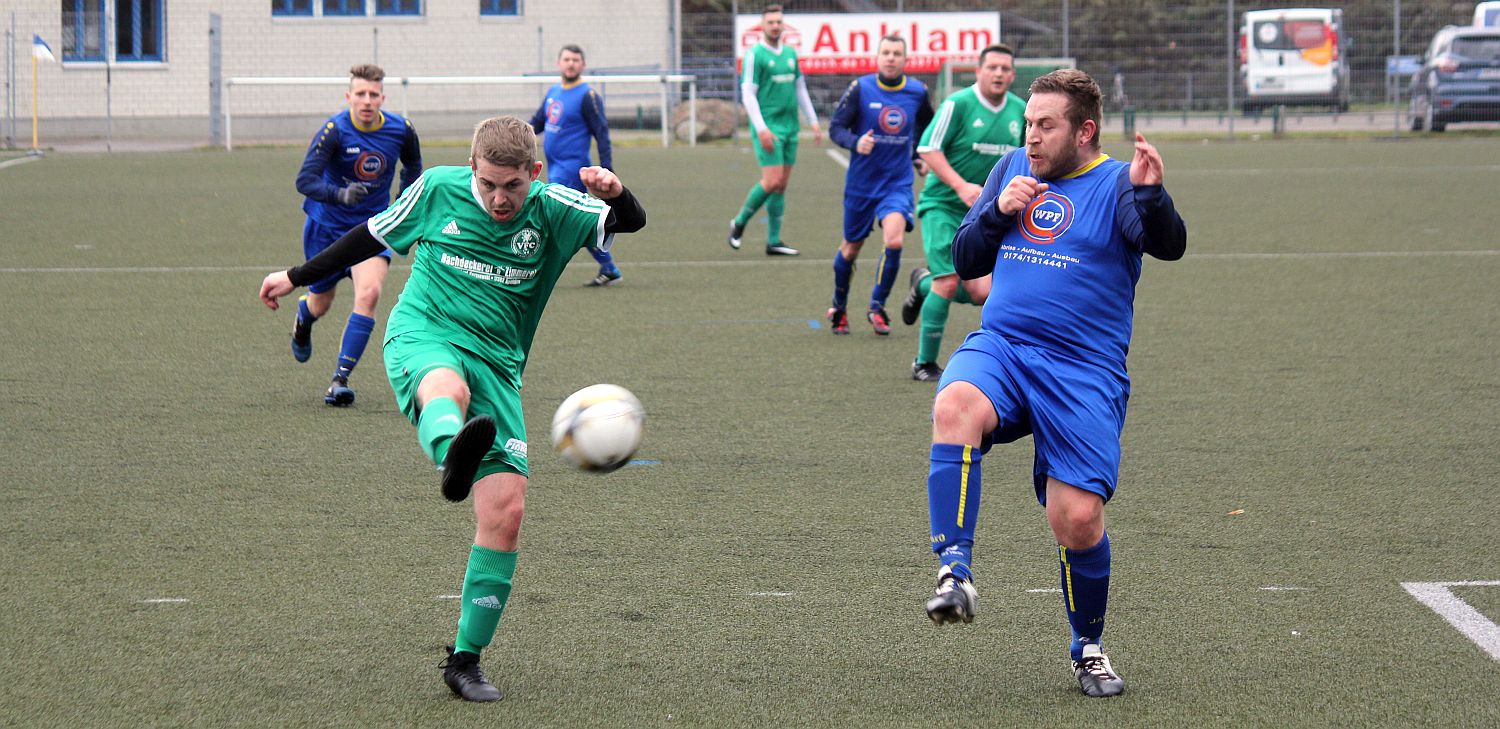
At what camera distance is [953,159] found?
9.02m

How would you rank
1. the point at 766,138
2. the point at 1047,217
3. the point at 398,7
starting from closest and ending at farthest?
the point at 1047,217 < the point at 766,138 < the point at 398,7

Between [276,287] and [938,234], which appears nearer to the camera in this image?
[276,287]

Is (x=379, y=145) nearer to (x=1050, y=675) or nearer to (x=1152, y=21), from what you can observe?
(x=1050, y=675)

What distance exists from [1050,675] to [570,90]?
977cm

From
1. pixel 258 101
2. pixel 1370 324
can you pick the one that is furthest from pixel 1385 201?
pixel 258 101

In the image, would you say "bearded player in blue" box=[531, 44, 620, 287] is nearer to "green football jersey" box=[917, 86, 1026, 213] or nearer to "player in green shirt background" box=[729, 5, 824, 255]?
"player in green shirt background" box=[729, 5, 824, 255]

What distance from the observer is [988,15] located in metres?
32.2

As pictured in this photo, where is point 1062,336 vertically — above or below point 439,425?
above

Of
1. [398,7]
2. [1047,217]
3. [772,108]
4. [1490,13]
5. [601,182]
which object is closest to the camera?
[1047,217]

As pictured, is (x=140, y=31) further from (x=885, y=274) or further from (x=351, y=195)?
(x=351, y=195)

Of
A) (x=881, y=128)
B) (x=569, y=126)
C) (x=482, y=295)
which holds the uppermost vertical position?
(x=569, y=126)

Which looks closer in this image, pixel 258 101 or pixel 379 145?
pixel 379 145

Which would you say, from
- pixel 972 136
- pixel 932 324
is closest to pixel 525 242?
pixel 932 324

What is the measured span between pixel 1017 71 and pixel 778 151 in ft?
55.8
